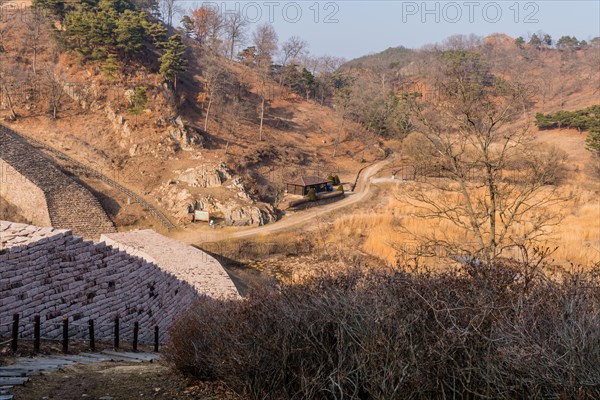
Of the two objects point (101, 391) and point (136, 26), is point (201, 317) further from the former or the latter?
point (136, 26)

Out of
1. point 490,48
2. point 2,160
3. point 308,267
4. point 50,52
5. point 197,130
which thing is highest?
point 490,48

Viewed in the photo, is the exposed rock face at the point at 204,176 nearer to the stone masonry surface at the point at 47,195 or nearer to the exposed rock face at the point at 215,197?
the exposed rock face at the point at 215,197

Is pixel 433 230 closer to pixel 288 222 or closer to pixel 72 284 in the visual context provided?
pixel 288 222

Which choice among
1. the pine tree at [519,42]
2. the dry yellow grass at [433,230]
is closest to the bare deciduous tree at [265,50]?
the dry yellow grass at [433,230]

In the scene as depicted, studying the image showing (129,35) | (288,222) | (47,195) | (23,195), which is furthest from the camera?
(129,35)

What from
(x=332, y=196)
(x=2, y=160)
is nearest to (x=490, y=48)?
(x=332, y=196)

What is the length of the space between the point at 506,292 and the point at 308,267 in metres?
19.4

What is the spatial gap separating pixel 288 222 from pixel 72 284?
21.0 metres

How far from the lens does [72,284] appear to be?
10.1 metres

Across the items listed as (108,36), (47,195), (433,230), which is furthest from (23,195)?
(433,230)

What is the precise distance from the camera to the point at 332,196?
120ft

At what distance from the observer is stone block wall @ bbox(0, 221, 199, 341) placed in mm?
9047

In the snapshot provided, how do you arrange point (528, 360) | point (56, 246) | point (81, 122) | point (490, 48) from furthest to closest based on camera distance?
point (490, 48), point (81, 122), point (56, 246), point (528, 360)

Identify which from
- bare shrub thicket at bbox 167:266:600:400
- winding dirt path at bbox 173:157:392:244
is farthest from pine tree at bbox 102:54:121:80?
bare shrub thicket at bbox 167:266:600:400
